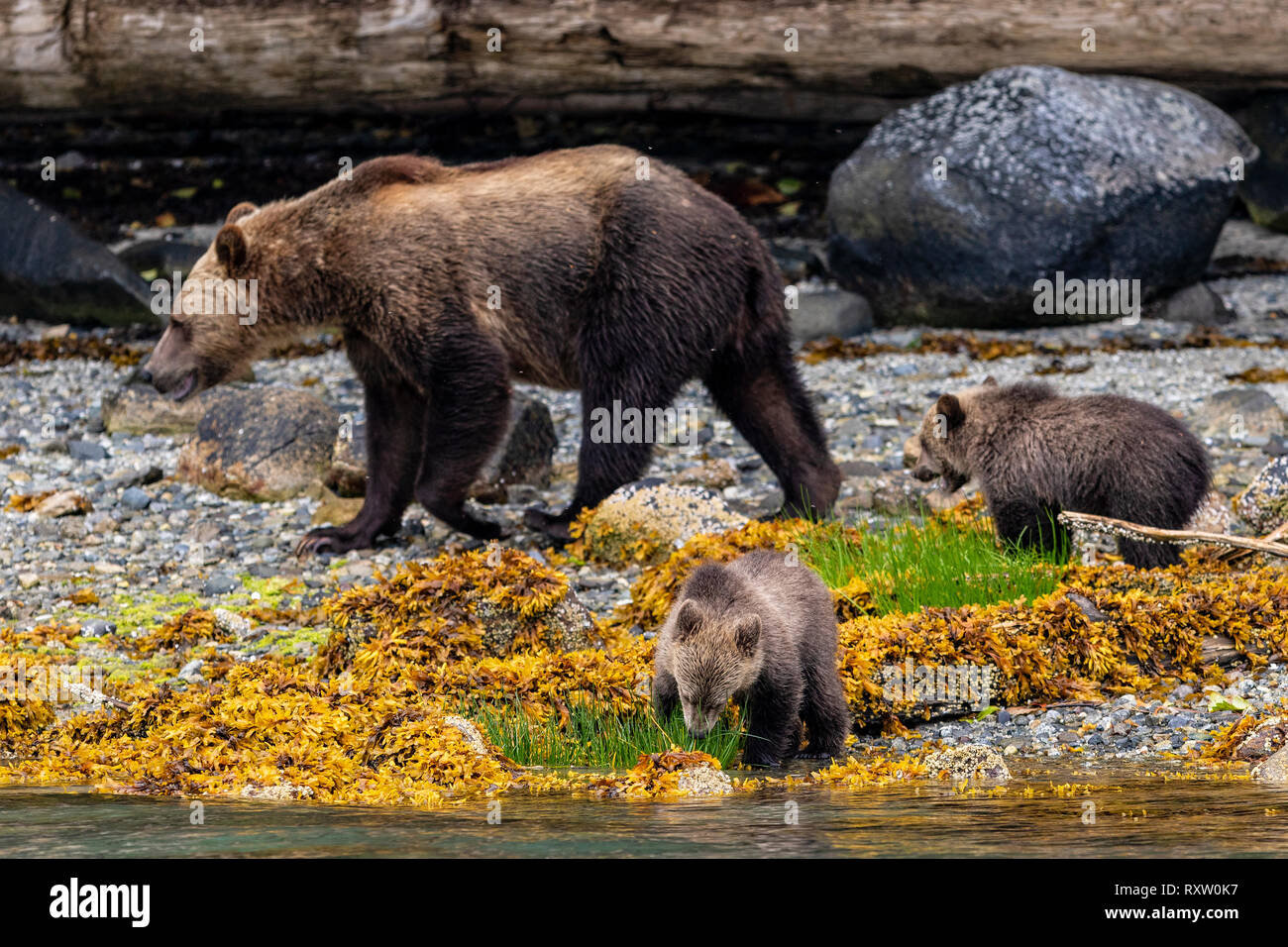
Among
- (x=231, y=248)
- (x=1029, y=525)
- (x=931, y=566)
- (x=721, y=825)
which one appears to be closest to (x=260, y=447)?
(x=231, y=248)

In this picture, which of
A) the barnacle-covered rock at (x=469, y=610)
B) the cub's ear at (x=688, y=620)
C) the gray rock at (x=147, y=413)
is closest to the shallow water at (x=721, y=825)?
the cub's ear at (x=688, y=620)

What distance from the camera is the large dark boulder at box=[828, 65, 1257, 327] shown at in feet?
40.7

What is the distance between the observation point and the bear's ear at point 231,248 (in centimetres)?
822

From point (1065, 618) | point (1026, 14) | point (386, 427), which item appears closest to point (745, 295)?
point (386, 427)

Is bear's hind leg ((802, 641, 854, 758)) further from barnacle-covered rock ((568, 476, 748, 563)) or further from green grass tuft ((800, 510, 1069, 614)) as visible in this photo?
barnacle-covered rock ((568, 476, 748, 563))

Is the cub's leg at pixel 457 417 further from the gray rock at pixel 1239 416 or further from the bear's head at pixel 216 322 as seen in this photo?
the gray rock at pixel 1239 416

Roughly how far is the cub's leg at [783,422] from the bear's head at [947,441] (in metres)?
1.22

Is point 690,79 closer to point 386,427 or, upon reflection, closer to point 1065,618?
point 386,427

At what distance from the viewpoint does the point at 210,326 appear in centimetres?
859

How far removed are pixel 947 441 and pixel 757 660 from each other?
8.46 feet

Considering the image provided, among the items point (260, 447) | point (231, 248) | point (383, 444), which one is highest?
point (231, 248)

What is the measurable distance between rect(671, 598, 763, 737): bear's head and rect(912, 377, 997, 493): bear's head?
2.48m

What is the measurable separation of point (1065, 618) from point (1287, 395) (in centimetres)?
562

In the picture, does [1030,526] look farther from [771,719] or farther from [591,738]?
[591,738]
